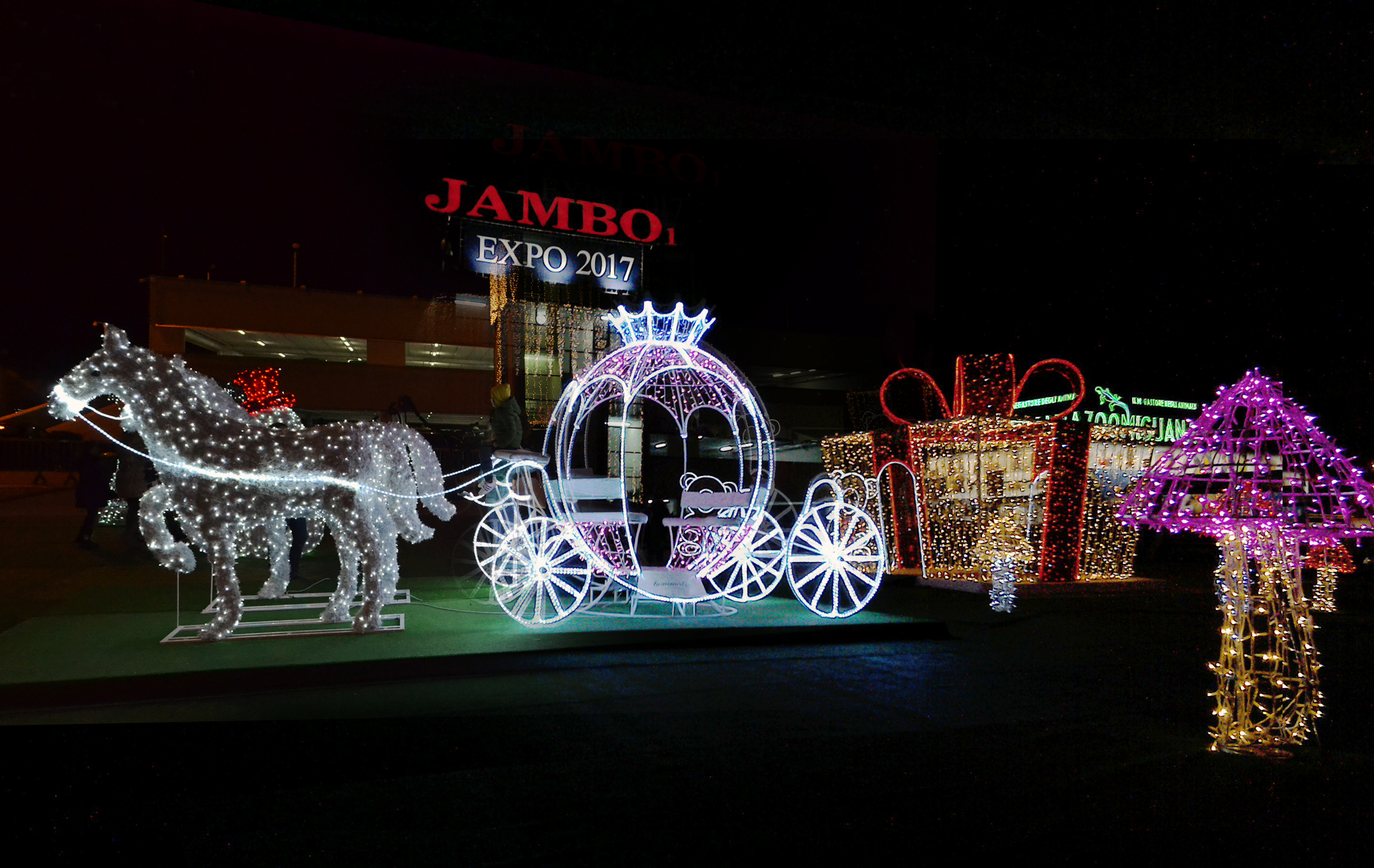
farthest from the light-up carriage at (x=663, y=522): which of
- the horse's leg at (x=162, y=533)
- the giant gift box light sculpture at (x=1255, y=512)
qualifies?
the giant gift box light sculpture at (x=1255, y=512)

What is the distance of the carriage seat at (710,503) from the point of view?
6.82m

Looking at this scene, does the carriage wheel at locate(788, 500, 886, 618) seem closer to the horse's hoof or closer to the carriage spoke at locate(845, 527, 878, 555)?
the carriage spoke at locate(845, 527, 878, 555)

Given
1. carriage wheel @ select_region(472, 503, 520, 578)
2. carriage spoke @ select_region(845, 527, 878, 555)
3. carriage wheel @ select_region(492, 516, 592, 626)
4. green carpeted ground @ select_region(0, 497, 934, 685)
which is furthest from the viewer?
carriage wheel @ select_region(472, 503, 520, 578)

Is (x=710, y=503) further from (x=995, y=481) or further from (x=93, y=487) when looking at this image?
(x=93, y=487)

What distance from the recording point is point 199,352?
72.9ft

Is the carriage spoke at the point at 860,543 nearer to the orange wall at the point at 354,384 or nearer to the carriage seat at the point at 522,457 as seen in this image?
the carriage seat at the point at 522,457

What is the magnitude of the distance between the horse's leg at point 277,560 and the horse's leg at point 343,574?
2.84 ft

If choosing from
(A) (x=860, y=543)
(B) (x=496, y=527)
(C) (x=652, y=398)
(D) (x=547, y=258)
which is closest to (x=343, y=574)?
(B) (x=496, y=527)

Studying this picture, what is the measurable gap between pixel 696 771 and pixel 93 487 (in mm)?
10520

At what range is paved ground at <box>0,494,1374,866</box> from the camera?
2.60m

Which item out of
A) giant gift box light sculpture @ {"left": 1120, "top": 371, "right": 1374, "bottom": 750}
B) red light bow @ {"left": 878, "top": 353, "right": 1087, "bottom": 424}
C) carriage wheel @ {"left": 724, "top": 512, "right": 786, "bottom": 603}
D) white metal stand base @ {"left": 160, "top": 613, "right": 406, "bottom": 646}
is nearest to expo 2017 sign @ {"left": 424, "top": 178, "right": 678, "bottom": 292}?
red light bow @ {"left": 878, "top": 353, "right": 1087, "bottom": 424}

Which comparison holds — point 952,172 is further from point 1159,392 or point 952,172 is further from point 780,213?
point 1159,392

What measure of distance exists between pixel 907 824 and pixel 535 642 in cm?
355

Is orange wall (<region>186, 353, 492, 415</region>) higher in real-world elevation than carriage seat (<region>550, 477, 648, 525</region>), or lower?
higher
